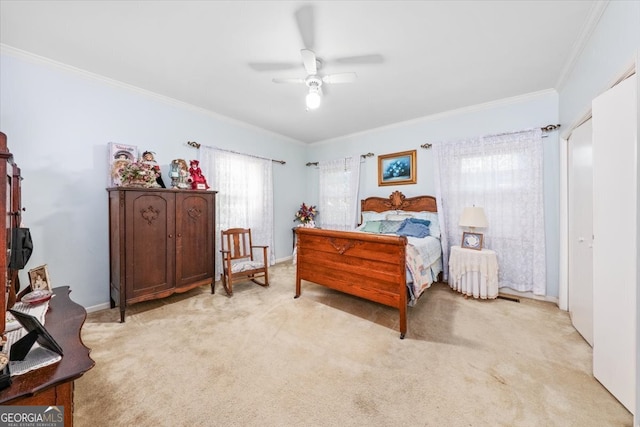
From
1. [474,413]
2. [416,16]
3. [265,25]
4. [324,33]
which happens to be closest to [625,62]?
[416,16]

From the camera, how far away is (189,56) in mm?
2447

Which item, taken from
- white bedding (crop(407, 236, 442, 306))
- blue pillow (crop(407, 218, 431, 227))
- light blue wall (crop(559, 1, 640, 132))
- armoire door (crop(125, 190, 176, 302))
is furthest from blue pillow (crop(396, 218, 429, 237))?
armoire door (crop(125, 190, 176, 302))

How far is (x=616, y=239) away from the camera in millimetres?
1559

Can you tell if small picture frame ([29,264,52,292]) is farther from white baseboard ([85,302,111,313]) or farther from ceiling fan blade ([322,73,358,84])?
ceiling fan blade ([322,73,358,84])

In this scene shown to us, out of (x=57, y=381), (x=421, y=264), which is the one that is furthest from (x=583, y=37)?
(x=57, y=381)

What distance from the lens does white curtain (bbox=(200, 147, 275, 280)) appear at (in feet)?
13.1

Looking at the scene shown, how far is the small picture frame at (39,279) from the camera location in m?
1.71

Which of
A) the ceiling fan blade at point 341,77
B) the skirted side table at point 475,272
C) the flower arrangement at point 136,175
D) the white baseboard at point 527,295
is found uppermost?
the ceiling fan blade at point 341,77

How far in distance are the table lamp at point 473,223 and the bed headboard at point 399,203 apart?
60 cm

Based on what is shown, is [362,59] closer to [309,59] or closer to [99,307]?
[309,59]

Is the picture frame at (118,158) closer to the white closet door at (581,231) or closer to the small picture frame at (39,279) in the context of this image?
the small picture frame at (39,279)

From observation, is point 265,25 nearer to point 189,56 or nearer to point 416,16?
point 189,56

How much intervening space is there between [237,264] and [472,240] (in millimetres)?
3395

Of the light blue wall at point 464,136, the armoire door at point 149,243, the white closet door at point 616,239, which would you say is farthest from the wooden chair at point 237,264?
the white closet door at point 616,239
